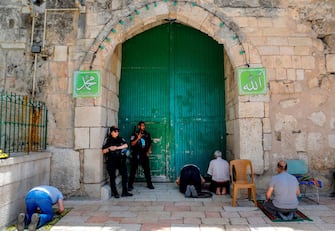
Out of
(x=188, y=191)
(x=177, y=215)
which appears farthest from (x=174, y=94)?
(x=177, y=215)

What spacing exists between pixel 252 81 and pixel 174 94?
1845mm

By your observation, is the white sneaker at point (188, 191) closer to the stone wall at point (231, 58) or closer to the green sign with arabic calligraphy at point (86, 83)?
the stone wall at point (231, 58)

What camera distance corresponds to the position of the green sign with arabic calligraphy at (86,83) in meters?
4.80

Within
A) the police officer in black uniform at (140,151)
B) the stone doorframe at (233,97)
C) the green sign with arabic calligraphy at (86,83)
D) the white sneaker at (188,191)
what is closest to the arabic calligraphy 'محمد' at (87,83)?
the green sign with arabic calligraphy at (86,83)

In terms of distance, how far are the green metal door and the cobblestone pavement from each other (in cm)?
126

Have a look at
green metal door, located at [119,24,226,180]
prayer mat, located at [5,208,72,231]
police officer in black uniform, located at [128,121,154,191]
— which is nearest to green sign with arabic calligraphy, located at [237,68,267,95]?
green metal door, located at [119,24,226,180]

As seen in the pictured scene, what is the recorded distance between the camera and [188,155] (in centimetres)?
593

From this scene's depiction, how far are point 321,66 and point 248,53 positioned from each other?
139 cm

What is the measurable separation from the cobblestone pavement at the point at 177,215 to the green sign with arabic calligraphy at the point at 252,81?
6.25 feet

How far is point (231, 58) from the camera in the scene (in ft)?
16.3

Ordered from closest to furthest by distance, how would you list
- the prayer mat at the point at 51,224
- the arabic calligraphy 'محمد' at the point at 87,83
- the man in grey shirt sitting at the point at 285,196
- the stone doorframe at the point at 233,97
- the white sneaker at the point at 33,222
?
1. the white sneaker at the point at 33,222
2. the prayer mat at the point at 51,224
3. the man in grey shirt sitting at the point at 285,196
4. the stone doorframe at the point at 233,97
5. the arabic calligraphy 'محمد' at the point at 87,83

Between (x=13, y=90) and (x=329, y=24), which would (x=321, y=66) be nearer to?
(x=329, y=24)

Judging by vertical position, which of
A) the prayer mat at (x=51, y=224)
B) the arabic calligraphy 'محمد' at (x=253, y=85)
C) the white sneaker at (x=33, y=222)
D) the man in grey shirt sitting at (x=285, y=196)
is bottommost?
the prayer mat at (x=51, y=224)

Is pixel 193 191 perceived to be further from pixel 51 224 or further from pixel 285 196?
pixel 51 224
